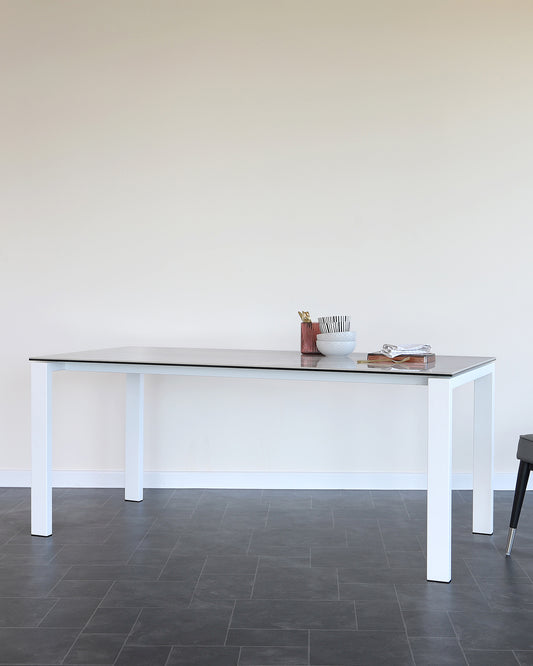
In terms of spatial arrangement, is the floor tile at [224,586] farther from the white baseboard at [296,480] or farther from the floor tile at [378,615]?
the white baseboard at [296,480]

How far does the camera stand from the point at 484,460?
3270 mm

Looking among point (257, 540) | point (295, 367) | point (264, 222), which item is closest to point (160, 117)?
point (264, 222)

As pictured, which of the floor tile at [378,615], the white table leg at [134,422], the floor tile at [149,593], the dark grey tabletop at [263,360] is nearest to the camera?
A: the floor tile at [378,615]

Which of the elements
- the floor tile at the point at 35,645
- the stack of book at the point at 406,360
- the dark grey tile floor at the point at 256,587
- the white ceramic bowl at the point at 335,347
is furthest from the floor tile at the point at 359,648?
the white ceramic bowl at the point at 335,347

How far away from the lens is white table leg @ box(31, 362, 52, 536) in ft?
10.5

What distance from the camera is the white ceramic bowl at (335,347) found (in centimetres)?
335

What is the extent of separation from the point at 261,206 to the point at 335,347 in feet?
3.61

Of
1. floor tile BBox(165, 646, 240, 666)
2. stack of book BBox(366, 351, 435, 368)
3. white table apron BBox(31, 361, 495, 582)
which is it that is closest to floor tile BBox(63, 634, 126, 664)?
floor tile BBox(165, 646, 240, 666)

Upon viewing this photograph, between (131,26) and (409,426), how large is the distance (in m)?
2.67

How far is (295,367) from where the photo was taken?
2.79m

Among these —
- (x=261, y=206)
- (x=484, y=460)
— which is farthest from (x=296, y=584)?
(x=261, y=206)

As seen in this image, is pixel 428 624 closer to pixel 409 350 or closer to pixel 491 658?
pixel 491 658

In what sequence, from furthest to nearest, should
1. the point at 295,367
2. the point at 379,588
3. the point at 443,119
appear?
the point at 443,119
the point at 295,367
the point at 379,588

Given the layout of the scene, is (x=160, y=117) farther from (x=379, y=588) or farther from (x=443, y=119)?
(x=379, y=588)
